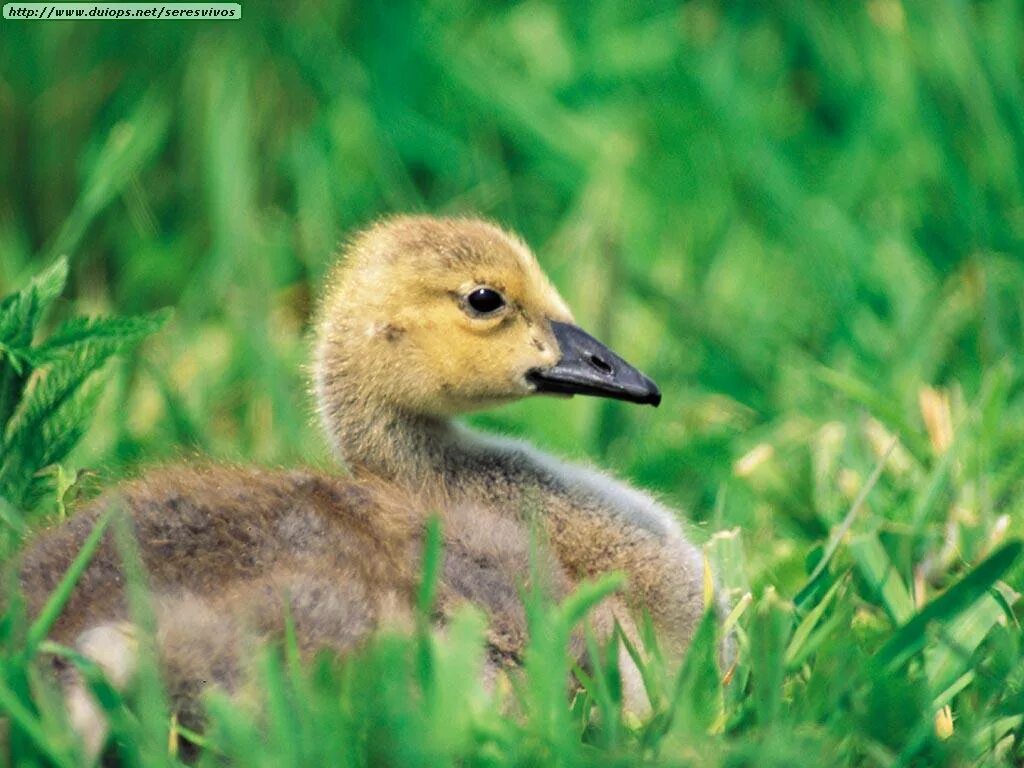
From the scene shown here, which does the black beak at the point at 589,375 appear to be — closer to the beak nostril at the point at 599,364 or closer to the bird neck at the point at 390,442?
the beak nostril at the point at 599,364

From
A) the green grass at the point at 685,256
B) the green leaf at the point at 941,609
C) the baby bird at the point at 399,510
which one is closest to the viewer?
the baby bird at the point at 399,510

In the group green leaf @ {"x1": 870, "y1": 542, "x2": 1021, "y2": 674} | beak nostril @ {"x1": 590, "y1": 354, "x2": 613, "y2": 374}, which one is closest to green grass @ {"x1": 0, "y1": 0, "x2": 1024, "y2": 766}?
green leaf @ {"x1": 870, "y1": 542, "x2": 1021, "y2": 674}

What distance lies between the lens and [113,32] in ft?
15.4

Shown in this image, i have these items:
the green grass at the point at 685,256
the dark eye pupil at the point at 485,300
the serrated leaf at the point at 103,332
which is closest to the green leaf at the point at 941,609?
the green grass at the point at 685,256

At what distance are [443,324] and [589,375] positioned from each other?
0.27 m

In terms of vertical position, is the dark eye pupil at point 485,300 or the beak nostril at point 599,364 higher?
the dark eye pupil at point 485,300

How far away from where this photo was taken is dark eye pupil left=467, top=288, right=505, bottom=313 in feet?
9.75

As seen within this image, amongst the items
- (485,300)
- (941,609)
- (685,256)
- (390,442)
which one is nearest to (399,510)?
(390,442)

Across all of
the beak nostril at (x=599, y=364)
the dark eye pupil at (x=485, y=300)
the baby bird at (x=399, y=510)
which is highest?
the dark eye pupil at (x=485, y=300)

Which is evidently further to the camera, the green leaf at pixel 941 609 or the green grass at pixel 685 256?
the green grass at pixel 685 256

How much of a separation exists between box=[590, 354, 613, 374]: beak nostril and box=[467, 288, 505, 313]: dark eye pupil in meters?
0.18

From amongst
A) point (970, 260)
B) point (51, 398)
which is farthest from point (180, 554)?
point (970, 260)

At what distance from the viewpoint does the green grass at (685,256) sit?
260 cm

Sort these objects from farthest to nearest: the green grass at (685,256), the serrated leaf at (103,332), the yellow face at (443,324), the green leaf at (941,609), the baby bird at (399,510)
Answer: the yellow face at (443,324) → the serrated leaf at (103,332) → the green grass at (685,256) → the green leaf at (941,609) → the baby bird at (399,510)
